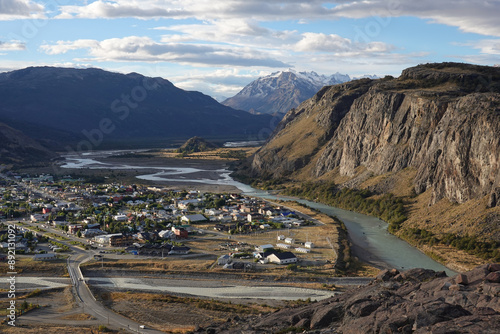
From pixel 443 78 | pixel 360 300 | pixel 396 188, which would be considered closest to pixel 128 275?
pixel 360 300

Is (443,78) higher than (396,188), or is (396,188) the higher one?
(443,78)

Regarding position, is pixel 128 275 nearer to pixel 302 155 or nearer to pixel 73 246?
pixel 73 246

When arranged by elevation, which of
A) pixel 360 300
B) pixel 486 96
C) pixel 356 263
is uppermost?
pixel 486 96

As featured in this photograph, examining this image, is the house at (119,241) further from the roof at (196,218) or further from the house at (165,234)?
the roof at (196,218)

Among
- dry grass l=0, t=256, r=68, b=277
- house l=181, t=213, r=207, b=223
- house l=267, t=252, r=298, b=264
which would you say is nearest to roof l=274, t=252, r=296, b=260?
house l=267, t=252, r=298, b=264

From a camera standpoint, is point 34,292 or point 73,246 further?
point 73,246

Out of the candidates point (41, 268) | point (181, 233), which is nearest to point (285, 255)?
point (181, 233)
